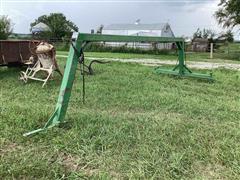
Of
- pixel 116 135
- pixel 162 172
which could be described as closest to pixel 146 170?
pixel 162 172

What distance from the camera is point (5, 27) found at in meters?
26.0

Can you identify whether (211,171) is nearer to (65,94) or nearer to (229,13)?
(65,94)

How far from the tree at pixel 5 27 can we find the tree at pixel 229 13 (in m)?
17.1

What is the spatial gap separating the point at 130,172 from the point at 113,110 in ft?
6.46

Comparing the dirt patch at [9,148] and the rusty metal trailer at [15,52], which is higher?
the rusty metal trailer at [15,52]

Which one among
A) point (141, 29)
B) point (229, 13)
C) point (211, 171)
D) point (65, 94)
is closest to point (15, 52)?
point (65, 94)

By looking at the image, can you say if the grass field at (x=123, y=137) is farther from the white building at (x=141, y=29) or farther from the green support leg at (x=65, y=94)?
the white building at (x=141, y=29)

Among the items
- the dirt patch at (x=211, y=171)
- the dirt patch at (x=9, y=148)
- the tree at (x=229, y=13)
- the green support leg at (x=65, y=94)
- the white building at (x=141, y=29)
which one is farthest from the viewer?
the white building at (x=141, y=29)

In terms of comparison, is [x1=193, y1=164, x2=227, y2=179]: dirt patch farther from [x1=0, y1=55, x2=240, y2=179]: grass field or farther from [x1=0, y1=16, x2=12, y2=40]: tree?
[x1=0, y1=16, x2=12, y2=40]: tree

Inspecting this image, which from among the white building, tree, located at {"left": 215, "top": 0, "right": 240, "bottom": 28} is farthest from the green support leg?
the white building

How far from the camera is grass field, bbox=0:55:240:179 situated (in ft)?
8.57

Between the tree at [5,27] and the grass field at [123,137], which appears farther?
the tree at [5,27]

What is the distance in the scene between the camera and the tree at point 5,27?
25.2 metres

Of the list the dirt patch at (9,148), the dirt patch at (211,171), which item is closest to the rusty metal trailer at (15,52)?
the dirt patch at (9,148)
